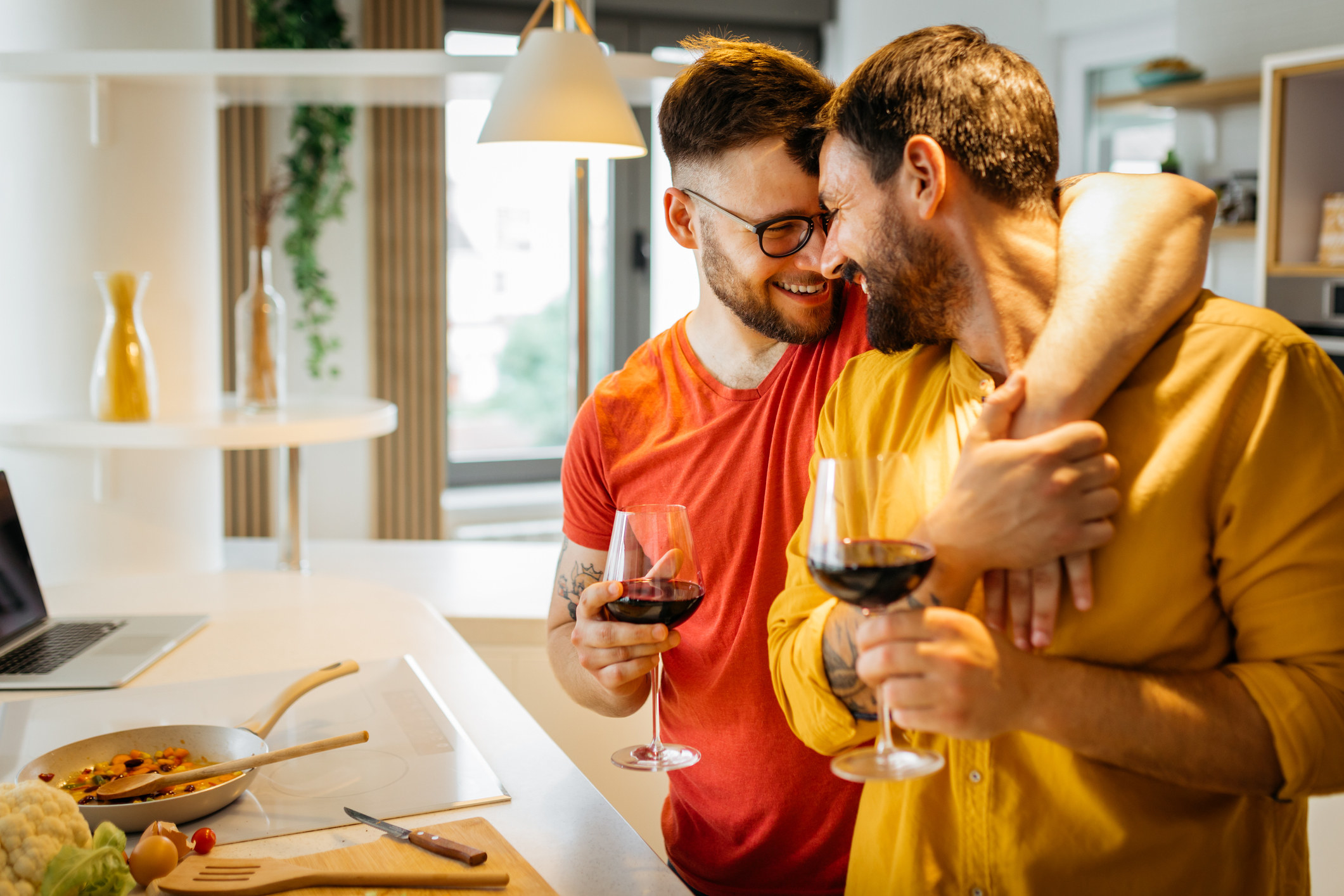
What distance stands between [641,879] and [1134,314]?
698mm

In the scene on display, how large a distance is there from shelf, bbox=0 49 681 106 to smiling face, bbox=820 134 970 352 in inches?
44.9

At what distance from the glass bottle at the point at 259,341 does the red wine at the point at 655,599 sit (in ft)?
5.33

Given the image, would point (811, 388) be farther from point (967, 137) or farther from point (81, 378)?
point (81, 378)

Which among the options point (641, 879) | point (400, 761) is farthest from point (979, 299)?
point (400, 761)

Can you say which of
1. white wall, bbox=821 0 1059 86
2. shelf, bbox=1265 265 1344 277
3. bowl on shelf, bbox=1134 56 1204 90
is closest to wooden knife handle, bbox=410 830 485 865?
shelf, bbox=1265 265 1344 277

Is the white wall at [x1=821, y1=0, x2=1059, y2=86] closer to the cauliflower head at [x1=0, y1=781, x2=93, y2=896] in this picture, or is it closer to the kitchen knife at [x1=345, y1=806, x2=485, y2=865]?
the kitchen knife at [x1=345, y1=806, x2=485, y2=865]

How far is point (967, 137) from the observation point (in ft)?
3.30

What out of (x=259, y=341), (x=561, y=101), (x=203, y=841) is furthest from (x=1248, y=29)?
(x=203, y=841)

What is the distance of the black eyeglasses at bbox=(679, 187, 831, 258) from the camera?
1411 millimetres

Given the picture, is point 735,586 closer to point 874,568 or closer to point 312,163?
point 874,568

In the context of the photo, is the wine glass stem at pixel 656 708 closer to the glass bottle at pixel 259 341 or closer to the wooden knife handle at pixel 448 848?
the wooden knife handle at pixel 448 848

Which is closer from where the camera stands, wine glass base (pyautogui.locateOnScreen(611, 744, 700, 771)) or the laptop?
wine glass base (pyautogui.locateOnScreen(611, 744, 700, 771))

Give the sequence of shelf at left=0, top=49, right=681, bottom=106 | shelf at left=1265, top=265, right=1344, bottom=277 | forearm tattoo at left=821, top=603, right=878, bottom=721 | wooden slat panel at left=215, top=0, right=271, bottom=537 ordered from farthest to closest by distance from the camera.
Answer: wooden slat panel at left=215, top=0, right=271, bottom=537 < shelf at left=1265, top=265, right=1344, bottom=277 < shelf at left=0, top=49, right=681, bottom=106 < forearm tattoo at left=821, top=603, right=878, bottom=721

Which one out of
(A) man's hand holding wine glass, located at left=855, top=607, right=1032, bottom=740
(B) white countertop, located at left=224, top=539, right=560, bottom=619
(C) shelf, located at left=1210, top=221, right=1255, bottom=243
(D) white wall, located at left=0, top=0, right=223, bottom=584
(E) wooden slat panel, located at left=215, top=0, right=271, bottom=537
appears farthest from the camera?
(E) wooden slat panel, located at left=215, top=0, right=271, bottom=537
